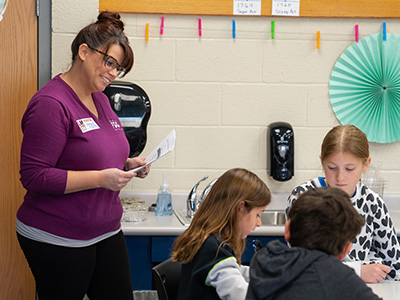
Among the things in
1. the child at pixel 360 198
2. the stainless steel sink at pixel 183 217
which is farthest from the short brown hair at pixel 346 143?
the stainless steel sink at pixel 183 217

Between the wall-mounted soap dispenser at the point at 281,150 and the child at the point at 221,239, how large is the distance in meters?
1.19

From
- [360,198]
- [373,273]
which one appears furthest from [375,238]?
[373,273]

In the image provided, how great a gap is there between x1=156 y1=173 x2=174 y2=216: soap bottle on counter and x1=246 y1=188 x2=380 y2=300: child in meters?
1.48

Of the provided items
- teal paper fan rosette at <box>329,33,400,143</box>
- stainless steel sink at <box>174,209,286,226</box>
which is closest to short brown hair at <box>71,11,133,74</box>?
stainless steel sink at <box>174,209,286,226</box>

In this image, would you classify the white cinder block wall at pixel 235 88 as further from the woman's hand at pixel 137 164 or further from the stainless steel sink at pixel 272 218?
the woman's hand at pixel 137 164

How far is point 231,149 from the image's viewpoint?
3.05 meters

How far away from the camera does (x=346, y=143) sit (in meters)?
2.10

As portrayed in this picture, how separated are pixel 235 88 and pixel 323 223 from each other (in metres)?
1.84

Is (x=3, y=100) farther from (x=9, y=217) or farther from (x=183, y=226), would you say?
(x=183, y=226)

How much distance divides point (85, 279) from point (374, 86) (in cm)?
191

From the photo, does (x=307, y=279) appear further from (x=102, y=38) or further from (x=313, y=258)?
(x=102, y=38)

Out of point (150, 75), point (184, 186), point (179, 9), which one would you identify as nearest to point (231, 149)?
point (184, 186)

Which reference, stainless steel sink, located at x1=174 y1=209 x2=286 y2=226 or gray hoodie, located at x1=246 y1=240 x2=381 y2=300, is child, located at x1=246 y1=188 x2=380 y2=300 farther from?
stainless steel sink, located at x1=174 y1=209 x2=286 y2=226

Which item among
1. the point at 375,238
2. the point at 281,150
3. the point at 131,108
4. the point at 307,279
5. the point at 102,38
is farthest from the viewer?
the point at 281,150
